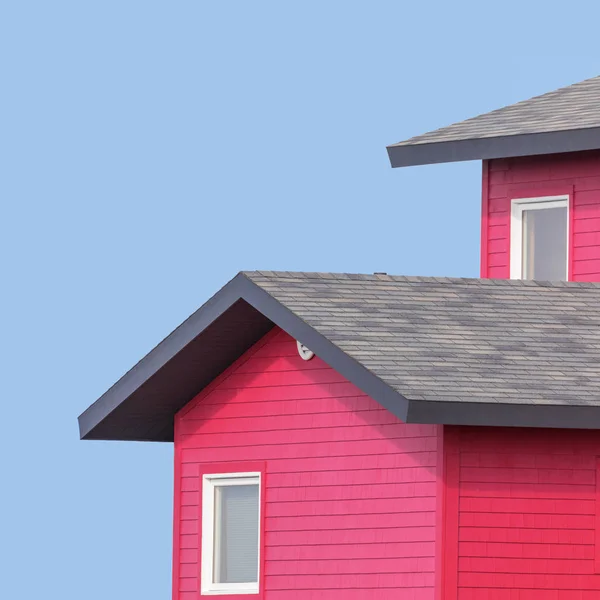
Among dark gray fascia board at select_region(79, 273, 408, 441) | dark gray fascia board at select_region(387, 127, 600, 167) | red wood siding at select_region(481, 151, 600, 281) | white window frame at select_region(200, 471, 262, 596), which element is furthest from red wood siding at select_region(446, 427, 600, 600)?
dark gray fascia board at select_region(387, 127, 600, 167)

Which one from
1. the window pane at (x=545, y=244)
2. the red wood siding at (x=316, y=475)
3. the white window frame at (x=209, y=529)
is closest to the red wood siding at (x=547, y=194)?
the window pane at (x=545, y=244)

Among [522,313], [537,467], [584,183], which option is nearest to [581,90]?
[584,183]

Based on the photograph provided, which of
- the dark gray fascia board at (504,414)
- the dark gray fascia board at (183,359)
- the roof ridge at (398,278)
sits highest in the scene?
the roof ridge at (398,278)

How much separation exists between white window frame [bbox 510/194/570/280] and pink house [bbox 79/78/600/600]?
753 millimetres

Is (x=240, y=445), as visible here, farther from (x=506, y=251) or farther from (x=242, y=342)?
(x=506, y=251)

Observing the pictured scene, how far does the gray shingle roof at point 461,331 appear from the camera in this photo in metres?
15.0

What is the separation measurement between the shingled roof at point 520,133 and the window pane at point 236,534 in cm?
546

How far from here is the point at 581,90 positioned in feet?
74.2

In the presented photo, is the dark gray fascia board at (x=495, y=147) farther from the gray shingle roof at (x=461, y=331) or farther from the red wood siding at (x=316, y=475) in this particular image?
the red wood siding at (x=316, y=475)

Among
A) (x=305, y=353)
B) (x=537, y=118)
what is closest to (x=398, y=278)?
(x=305, y=353)

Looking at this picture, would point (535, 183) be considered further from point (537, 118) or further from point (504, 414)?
point (504, 414)

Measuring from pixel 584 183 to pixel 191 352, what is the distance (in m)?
5.42

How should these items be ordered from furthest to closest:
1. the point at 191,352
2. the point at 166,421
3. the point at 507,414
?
the point at 166,421 < the point at 191,352 < the point at 507,414

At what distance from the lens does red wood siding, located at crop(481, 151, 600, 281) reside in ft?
65.7
